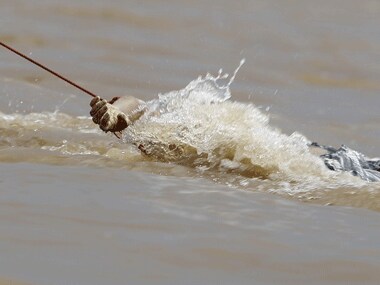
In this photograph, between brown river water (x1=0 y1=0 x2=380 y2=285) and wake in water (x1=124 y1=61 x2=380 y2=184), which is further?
wake in water (x1=124 y1=61 x2=380 y2=184)

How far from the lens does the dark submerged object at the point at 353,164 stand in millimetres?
4812

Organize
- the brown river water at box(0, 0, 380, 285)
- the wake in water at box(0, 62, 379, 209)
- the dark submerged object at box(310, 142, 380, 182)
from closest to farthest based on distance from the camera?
the brown river water at box(0, 0, 380, 285)
the wake in water at box(0, 62, 379, 209)
the dark submerged object at box(310, 142, 380, 182)

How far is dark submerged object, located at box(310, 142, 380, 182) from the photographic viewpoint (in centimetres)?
481

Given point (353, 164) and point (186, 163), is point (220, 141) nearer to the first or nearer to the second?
point (186, 163)

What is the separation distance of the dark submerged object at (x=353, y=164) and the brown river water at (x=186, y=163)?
97mm

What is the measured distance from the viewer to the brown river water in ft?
10.6

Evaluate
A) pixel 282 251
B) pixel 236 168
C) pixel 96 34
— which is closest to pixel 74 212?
pixel 282 251

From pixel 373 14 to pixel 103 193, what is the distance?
7005 mm

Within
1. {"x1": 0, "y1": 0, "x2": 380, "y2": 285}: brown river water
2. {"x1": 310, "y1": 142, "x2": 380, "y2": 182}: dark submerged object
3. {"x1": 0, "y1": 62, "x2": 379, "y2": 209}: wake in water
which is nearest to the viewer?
{"x1": 0, "y1": 0, "x2": 380, "y2": 285}: brown river water

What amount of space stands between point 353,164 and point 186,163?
2.25 feet

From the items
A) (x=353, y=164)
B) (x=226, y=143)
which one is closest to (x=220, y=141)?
(x=226, y=143)

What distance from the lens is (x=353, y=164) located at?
4895mm

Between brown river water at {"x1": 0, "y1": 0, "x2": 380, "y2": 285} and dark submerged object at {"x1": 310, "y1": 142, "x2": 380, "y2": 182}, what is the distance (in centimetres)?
10

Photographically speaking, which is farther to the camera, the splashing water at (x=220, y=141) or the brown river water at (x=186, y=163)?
the splashing water at (x=220, y=141)
